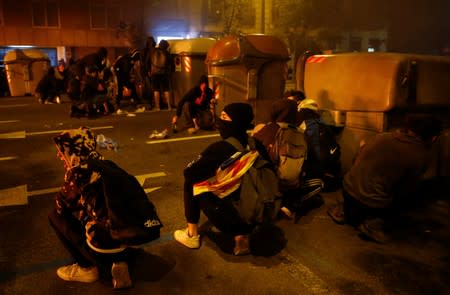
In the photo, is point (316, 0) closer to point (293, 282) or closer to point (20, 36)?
point (20, 36)

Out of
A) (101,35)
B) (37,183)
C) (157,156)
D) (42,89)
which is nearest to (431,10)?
(101,35)

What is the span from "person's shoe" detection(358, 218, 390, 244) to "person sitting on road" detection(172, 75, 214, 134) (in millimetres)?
5200

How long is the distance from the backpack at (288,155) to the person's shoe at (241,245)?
813mm

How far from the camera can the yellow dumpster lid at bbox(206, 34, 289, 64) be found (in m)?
8.42

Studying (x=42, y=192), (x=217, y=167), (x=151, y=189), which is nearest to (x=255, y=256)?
(x=217, y=167)

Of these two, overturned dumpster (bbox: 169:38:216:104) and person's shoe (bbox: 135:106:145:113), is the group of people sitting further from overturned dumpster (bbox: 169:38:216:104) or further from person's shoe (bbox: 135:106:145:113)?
person's shoe (bbox: 135:106:145:113)

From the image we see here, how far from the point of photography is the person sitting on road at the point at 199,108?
28.7ft

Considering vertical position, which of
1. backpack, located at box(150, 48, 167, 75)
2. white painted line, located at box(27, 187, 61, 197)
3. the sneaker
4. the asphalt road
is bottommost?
the asphalt road

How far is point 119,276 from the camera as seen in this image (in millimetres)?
3199

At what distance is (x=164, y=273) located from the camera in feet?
11.5

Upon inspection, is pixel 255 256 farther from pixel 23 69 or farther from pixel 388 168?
pixel 23 69

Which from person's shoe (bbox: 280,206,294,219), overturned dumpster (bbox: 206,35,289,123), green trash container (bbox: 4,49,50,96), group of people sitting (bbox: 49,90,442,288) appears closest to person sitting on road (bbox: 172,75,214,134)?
overturned dumpster (bbox: 206,35,289,123)

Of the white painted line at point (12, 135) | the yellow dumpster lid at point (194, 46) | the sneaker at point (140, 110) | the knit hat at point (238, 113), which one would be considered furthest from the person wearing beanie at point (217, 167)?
the sneaker at point (140, 110)

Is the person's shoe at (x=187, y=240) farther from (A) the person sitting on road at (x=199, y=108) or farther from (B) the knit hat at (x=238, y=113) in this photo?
(A) the person sitting on road at (x=199, y=108)
